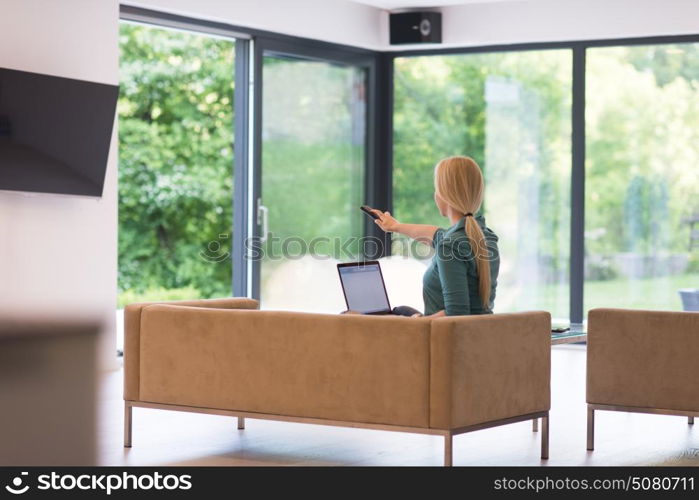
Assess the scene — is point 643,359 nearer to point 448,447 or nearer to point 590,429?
point 590,429

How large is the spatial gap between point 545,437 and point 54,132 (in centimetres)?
326

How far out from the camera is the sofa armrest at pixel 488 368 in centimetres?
341

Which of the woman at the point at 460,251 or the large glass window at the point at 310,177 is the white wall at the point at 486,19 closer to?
the large glass window at the point at 310,177

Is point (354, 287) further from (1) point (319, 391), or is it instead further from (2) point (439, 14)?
(2) point (439, 14)

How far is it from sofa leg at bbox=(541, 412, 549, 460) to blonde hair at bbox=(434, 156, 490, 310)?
491 mm

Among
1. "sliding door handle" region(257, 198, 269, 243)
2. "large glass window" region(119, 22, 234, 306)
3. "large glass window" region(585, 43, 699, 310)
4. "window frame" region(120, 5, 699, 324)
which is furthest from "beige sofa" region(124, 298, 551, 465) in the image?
"large glass window" region(119, 22, 234, 306)

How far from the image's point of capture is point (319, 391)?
A: 11.9ft

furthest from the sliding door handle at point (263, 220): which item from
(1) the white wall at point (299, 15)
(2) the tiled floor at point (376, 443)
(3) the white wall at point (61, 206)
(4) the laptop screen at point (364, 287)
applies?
(4) the laptop screen at point (364, 287)

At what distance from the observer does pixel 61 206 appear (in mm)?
5930

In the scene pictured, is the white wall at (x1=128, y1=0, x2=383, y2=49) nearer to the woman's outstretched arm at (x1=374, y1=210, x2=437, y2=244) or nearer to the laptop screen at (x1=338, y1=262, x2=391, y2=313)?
the laptop screen at (x1=338, y1=262, x2=391, y2=313)

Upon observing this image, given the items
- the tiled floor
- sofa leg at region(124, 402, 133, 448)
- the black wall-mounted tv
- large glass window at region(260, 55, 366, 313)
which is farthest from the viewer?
large glass window at region(260, 55, 366, 313)

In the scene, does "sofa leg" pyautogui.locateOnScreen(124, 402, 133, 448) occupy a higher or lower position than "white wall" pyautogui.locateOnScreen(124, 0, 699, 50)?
lower

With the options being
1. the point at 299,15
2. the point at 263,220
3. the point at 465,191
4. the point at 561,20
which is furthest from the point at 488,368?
the point at 561,20

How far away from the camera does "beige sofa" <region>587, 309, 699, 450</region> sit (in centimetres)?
390
